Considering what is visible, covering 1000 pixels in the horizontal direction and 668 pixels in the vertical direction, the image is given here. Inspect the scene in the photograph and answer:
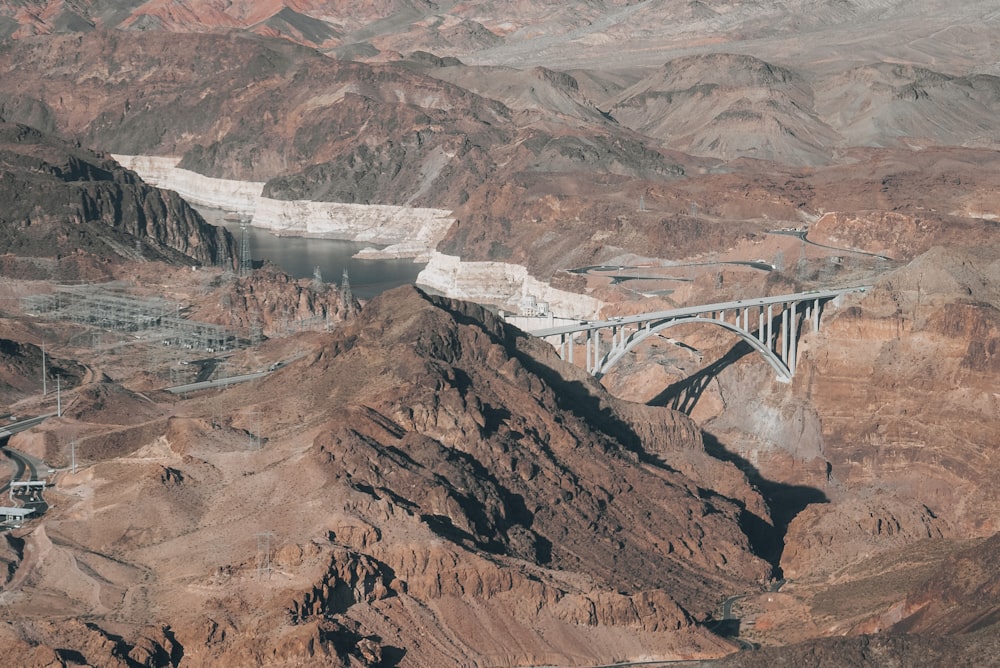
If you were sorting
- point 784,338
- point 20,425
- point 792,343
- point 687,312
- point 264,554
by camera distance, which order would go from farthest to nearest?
point 792,343 → point 784,338 → point 687,312 → point 20,425 → point 264,554

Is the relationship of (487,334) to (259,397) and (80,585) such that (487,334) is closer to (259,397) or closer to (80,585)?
(259,397)

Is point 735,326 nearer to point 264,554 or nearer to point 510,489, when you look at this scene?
point 510,489

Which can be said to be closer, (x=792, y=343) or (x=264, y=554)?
(x=264, y=554)

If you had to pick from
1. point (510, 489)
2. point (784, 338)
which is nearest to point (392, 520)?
point (510, 489)

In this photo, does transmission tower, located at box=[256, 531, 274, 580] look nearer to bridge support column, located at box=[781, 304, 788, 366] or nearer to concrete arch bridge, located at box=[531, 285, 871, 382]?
concrete arch bridge, located at box=[531, 285, 871, 382]

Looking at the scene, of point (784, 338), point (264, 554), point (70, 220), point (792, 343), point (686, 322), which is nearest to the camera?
point (264, 554)

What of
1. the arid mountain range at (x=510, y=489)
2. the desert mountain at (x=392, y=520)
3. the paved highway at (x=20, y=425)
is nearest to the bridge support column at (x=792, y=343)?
the arid mountain range at (x=510, y=489)

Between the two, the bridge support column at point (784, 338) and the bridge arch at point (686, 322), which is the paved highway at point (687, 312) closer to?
the bridge arch at point (686, 322)
